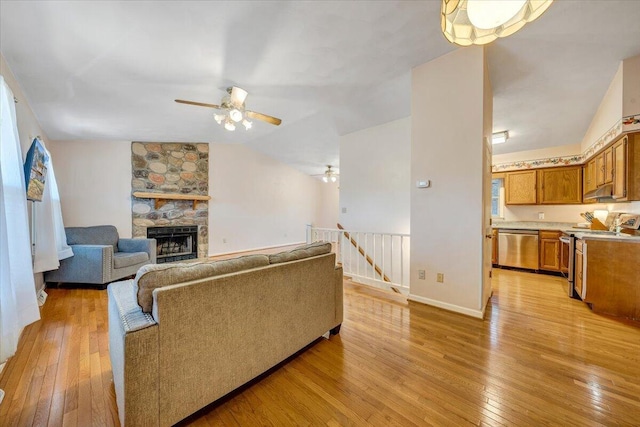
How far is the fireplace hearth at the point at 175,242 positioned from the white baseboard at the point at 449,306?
16.7ft

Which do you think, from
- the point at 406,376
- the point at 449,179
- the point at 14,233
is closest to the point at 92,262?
the point at 14,233

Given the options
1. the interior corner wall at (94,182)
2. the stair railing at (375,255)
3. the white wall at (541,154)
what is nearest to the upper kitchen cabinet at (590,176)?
the white wall at (541,154)

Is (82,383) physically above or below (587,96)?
below

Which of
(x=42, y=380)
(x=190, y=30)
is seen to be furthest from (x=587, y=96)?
(x=42, y=380)

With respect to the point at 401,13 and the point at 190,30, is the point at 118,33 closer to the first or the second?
the point at 190,30

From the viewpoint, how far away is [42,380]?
166 cm

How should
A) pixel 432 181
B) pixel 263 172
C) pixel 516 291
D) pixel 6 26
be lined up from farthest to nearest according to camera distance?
1. pixel 263 172
2. pixel 516 291
3. pixel 432 181
4. pixel 6 26

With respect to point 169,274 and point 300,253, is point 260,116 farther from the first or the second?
point 169,274

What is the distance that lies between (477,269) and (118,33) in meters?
3.96

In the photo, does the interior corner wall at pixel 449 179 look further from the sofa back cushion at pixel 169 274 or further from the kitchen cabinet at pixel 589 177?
the kitchen cabinet at pixel 589 177

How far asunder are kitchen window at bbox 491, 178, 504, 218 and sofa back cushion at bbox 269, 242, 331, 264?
14.8 feet

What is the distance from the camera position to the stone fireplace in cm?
530

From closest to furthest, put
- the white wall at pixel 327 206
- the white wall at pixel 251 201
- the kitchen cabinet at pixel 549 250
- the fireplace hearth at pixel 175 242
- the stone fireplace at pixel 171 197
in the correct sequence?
the kitchen cabinet at pixel 549 250
the stone fireplace at pixel 171 197
the fireplace hearth at pixel 175 242
the white wall at pixel 251 201
the white wall at pixel 327 206

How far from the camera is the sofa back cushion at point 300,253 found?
5.85ft
